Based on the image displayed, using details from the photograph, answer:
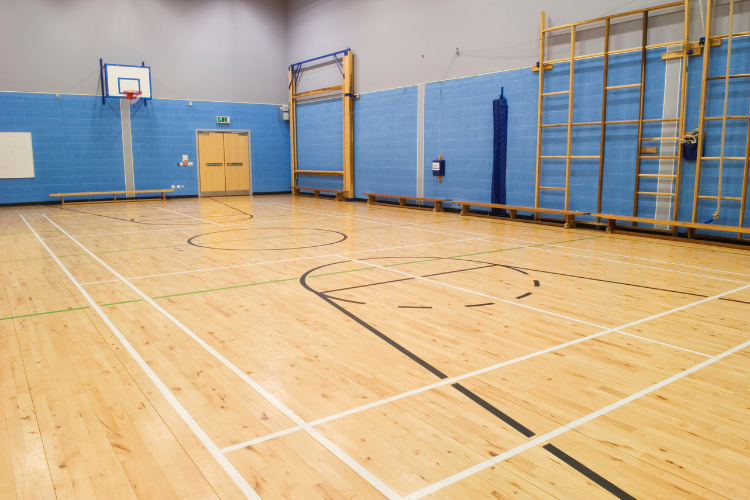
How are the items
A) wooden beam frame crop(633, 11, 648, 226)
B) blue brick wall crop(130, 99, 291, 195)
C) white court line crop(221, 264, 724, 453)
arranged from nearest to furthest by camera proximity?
1. white court line crop(221, 264, 724, 453)
2. wooden beam frame crop(633, 11, 648, 226)
3. blue brick wall crop(130, 99, 291, 195)

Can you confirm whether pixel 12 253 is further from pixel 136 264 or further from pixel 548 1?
pixel 548 1

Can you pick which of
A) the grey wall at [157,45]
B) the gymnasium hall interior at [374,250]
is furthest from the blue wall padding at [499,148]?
the grey wall at [157,45]

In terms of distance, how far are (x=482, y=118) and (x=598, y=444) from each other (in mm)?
9913

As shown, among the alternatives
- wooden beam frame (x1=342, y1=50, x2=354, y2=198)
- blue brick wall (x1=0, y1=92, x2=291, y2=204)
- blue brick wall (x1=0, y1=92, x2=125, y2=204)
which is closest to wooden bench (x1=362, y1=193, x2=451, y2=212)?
wooden beam frame (x1=342, y1=50, x2=354, y2=198)

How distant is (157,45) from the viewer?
620 inches

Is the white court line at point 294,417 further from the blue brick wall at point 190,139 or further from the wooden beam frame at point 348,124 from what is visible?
the blue brick wall at point 190,139

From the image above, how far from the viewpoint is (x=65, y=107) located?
14656mm

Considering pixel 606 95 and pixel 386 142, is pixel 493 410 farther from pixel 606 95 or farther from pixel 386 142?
pixel 386 142

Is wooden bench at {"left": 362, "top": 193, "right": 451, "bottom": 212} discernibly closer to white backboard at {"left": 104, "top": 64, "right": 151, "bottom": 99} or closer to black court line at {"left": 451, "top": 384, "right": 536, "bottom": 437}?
white backboard at {"left": 104, "top": 64, "right": 151, "bottom": 99}

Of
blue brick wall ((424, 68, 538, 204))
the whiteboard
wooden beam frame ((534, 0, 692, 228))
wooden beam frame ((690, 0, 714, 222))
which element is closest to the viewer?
wooden beam frame ((690, 0, 714, 222))

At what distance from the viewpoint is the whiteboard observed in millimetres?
13961

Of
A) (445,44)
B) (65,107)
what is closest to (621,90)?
(445,44)

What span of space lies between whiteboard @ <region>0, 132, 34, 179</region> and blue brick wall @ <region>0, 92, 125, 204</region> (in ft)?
0.36

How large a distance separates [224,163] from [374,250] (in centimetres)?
1111
